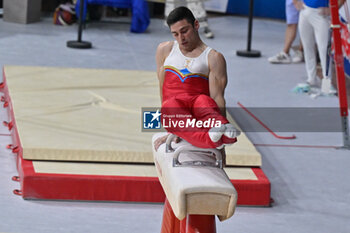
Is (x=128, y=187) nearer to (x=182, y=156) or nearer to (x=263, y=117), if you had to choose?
(x=182, y=156)

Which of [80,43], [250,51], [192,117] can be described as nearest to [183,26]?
[192,117]

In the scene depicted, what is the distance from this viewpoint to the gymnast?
301 centimetres

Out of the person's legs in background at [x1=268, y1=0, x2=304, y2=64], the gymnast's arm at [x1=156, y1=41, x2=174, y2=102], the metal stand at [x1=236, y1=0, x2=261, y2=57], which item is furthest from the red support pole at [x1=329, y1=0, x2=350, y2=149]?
the metal stand at [x1=236, y1=0, x2=261, y2=57]

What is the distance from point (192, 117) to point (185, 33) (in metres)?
0.42

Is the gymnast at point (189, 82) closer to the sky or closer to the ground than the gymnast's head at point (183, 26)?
closer to the ground

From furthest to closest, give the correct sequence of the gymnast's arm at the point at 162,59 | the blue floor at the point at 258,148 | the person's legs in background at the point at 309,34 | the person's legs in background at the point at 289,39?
1. the person's legs in background at the point at 289,39
2. the person's legs in background at the point at 309,34
3. the blue floor at the point at 258,148
4. the gymnast's arm at the point at 162,59

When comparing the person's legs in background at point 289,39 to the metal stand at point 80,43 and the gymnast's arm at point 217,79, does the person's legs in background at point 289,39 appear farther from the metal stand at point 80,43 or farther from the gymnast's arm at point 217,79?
the gymnast's arm at point 217,79

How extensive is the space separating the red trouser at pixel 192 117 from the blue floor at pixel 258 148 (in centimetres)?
114

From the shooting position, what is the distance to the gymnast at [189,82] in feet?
9.87

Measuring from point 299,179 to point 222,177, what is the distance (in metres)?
2.13

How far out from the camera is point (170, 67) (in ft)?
10.7

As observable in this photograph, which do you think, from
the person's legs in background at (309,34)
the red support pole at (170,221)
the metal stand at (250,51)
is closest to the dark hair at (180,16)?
the red support pole at (170,221)

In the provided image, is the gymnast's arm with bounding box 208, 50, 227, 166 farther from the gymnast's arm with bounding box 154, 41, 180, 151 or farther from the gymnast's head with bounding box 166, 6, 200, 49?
the gymnast's arm with bounding box 154, 41, 180, 151

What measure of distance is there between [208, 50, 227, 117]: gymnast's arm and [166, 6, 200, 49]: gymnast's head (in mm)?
119
